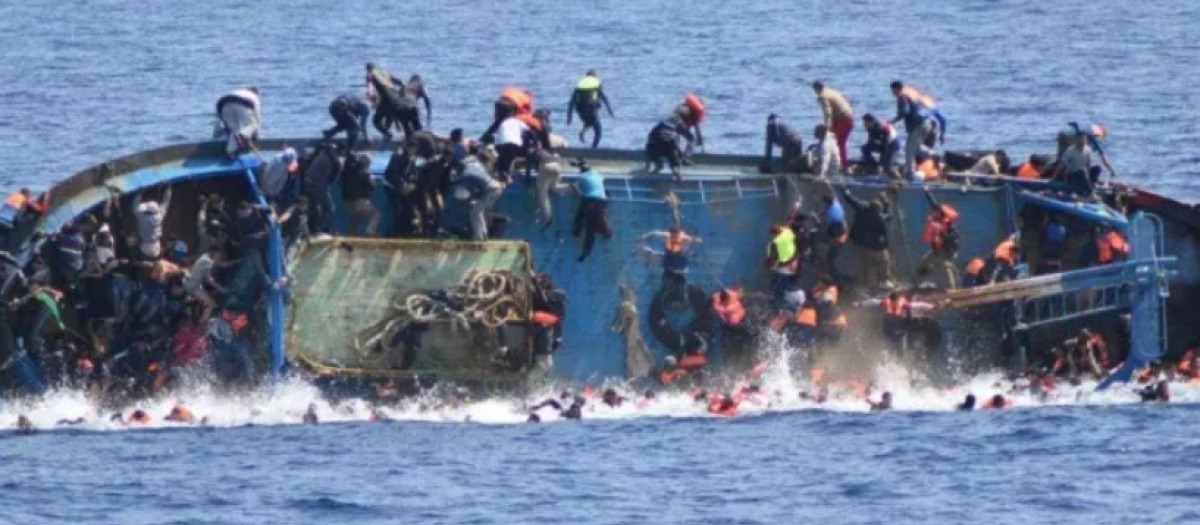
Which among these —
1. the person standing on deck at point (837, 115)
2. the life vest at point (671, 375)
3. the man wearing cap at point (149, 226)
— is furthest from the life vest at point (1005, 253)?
the man wearing cap at point (149, 226)

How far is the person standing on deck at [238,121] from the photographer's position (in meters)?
75.8

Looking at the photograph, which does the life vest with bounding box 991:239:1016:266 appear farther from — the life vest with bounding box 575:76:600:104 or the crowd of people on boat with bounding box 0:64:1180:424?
the life vest with bounding box 575:76:600:104

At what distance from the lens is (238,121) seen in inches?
2990

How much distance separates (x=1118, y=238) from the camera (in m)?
76.1

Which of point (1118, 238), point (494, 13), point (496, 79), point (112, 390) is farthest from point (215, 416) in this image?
point (494, 13)

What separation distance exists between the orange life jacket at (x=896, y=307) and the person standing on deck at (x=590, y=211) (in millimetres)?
6007

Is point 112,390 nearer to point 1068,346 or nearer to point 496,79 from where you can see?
point 1068,346

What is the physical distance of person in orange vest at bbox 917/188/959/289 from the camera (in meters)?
76.3

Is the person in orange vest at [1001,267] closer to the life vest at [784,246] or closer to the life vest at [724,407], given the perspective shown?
the life vest at [784,246]

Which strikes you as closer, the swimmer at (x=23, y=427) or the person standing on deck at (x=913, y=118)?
the swimmer at (x=23, y=427)

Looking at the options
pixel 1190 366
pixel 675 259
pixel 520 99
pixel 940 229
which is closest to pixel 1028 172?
pixel 940 229

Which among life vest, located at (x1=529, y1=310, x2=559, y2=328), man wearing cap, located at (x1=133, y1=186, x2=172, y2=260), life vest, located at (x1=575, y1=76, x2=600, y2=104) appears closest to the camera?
man wearing cap, located at (x1=133, y1=186, x2=172, y2=260)

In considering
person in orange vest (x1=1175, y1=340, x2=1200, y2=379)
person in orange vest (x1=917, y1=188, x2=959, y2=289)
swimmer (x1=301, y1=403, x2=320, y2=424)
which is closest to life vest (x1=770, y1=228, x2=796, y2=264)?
person in orange vest (x1=917, y1=188, x2=959, y2=289)

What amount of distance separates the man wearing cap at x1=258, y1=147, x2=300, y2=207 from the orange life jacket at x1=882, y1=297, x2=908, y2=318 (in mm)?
12641
